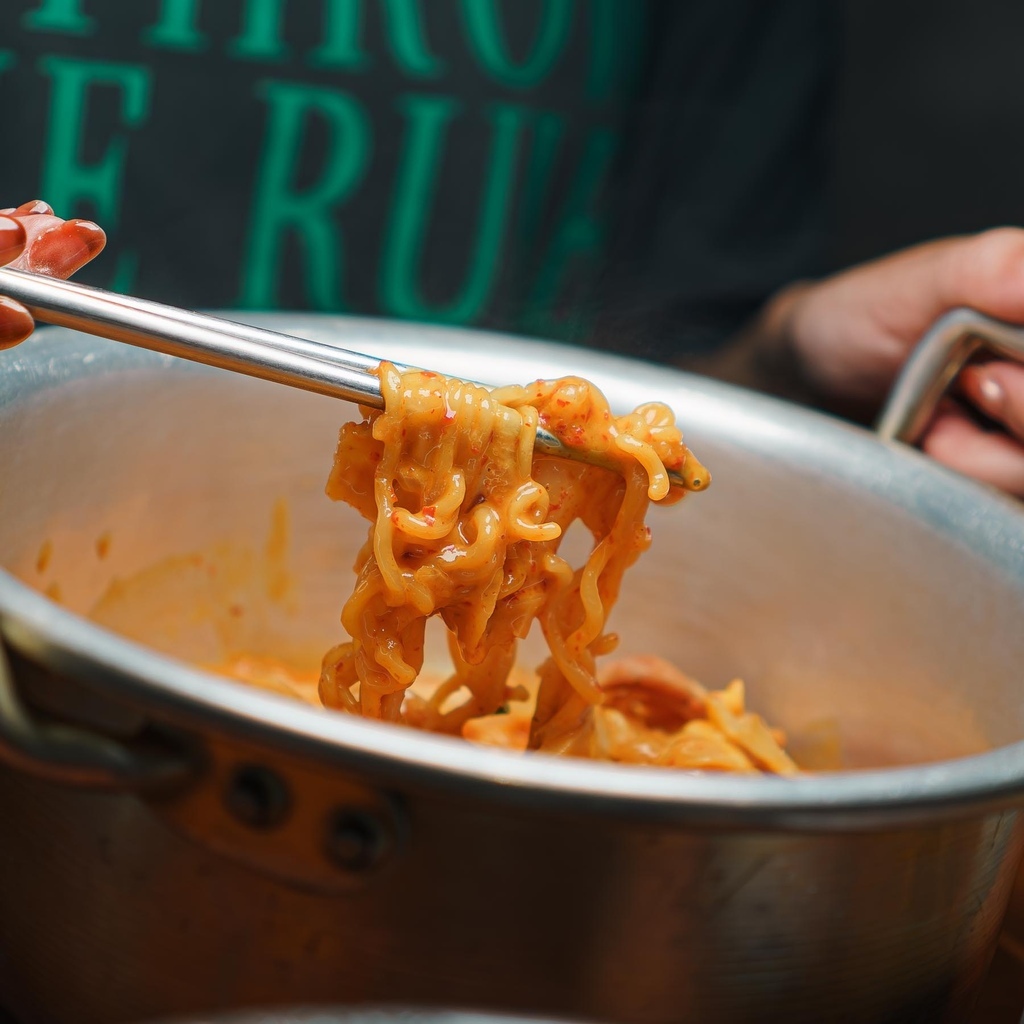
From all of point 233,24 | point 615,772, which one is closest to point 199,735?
point 615,772

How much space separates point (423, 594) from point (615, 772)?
Answer: 412 millimetres

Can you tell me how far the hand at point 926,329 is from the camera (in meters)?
1.34

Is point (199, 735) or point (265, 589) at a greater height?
point (199, 735)

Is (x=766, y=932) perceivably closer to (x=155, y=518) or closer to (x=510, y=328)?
(x=155, y=518)

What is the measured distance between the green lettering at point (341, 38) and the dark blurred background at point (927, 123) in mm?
1668

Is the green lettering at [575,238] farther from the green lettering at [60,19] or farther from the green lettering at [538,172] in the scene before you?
the green lettering at [60,19]

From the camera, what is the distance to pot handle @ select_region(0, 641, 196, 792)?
59cm

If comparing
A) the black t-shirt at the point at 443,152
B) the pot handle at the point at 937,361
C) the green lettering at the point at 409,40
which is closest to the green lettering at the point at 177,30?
the black t-shirt at the point at 443,152

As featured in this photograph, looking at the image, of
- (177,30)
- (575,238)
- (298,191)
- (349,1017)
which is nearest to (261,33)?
(177,30)

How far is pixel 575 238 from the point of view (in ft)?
7.92

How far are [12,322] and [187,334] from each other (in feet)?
0.39

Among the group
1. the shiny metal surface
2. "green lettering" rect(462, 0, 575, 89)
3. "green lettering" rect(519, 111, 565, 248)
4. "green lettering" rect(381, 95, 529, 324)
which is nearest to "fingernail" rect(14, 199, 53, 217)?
the shiny metal surface

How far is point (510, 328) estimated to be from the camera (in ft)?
7.85

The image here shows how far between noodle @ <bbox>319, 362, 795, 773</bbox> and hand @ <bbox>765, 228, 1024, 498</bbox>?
507 millimetres
